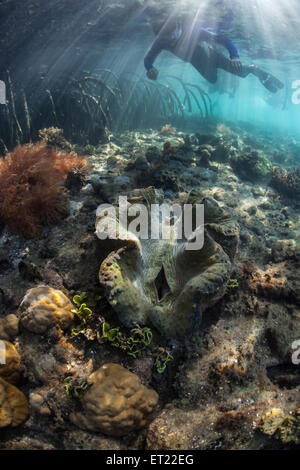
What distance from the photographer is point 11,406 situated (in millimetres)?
2145

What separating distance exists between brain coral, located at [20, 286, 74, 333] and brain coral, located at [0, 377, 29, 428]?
0.52 m

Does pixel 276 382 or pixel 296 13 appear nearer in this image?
pixel 276 382

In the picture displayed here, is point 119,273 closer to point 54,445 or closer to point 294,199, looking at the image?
point 54,445

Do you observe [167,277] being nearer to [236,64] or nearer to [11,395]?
[11,395]

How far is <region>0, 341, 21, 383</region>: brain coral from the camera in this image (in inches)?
90.0

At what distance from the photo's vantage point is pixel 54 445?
82.2 inches

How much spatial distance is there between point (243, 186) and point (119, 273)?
5.52 m

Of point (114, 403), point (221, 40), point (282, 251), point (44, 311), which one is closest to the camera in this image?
point (114, 403)

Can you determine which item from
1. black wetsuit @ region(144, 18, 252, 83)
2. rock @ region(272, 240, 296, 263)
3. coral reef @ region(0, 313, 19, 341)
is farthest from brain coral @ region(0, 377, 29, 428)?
black wetsuit @ region(144, 18, 252, 83)

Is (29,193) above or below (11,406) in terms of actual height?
above

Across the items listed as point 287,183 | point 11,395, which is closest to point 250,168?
point 287,183

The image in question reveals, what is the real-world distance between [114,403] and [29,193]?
2.91m
